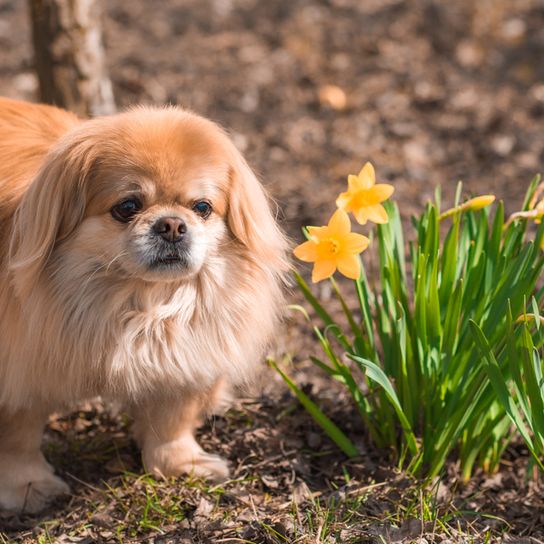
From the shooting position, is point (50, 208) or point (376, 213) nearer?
point (50, 208)

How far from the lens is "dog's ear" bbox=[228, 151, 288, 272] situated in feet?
8.21

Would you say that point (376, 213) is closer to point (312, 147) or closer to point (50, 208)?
point (50, 208)

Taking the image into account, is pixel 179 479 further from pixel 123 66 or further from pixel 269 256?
pixel 123 66

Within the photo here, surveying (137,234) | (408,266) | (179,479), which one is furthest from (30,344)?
(408,266)

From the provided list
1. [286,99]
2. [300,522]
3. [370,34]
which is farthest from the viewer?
[370,34]

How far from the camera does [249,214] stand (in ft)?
8.23

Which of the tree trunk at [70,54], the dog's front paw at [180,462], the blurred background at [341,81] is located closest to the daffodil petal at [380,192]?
the dog's front paw at [180,462]

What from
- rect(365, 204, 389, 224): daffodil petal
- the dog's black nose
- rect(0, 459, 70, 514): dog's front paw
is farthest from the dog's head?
rect(0, 459, 70, 514): dog's front paw

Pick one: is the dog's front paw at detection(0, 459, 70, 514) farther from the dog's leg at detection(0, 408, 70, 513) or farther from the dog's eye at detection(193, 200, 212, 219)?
the dog's eye at detection(193, 200, 212, 219)

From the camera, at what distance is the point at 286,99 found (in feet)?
16.2

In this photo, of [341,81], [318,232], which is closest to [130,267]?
[318,232]

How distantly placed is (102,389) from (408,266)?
1751 mm

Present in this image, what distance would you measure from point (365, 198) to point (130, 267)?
703 mm

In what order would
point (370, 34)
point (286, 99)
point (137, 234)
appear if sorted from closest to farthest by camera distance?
point (137, 234) < point (286, 99) < point (370, 34)
